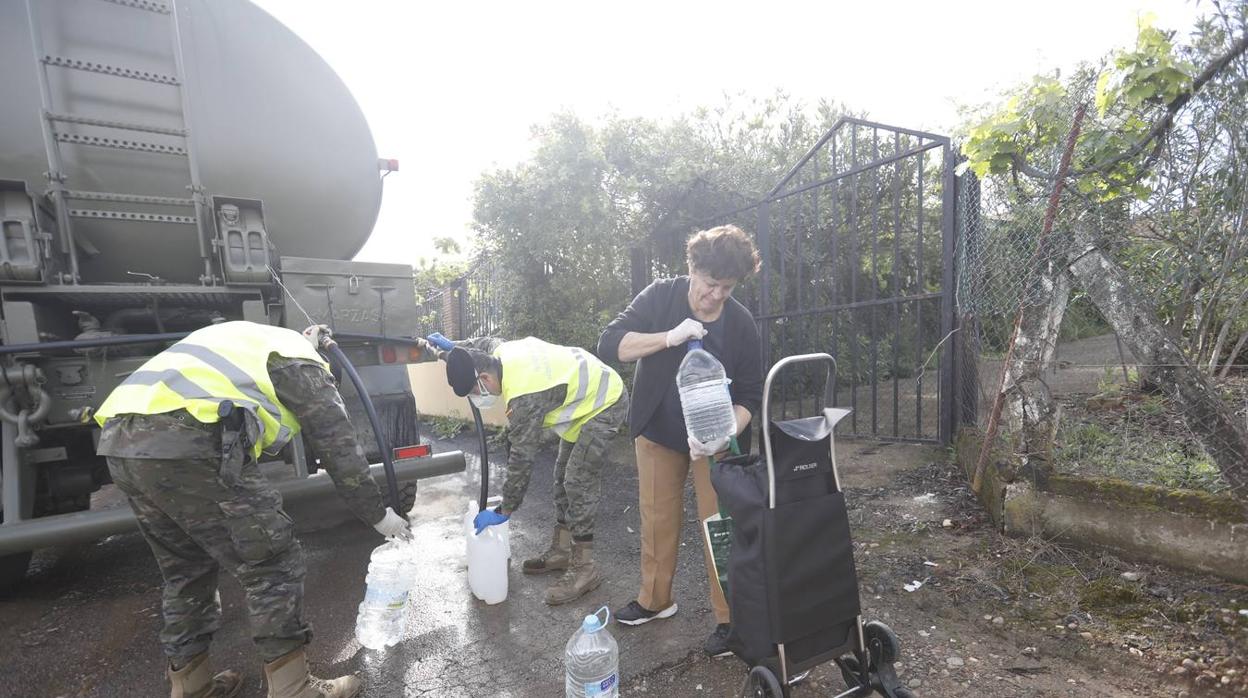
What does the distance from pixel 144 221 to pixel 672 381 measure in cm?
307

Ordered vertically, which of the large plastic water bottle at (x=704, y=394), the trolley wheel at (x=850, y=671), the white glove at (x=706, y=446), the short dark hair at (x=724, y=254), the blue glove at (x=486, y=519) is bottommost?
the trolley wheel at (x=850, y=671)

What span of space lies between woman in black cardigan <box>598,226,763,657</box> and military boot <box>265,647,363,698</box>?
130 cm

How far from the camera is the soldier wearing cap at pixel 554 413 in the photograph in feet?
9.68

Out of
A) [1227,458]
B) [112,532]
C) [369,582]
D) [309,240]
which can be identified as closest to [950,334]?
[1227,458]

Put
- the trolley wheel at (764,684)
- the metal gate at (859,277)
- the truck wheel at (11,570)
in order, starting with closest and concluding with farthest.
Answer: the trolley wheel at (764,684), the truck wheel at (11,570), the metal gate at (859,277)

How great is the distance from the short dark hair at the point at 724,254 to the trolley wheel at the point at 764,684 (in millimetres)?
1336

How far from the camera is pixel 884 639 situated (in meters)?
1.92

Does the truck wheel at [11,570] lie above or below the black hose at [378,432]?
below

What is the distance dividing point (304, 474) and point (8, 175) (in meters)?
2.13

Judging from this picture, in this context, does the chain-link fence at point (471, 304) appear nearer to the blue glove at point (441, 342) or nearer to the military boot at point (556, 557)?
the blue glove at point (441, 342)

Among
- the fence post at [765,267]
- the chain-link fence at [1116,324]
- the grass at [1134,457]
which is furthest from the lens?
the fence post at [765,267]

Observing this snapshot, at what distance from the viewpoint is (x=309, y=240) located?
3.98 m

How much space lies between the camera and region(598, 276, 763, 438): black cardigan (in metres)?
2.42

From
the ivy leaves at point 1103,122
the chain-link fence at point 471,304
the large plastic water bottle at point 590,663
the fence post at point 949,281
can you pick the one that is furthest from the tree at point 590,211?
the large plastic water bottle at point 590,663
